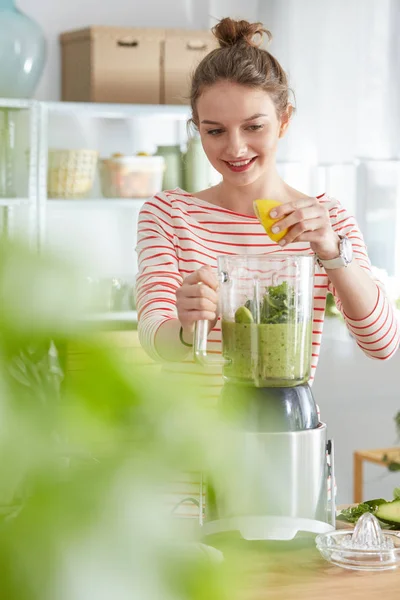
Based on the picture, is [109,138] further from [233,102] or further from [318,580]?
[318,580]

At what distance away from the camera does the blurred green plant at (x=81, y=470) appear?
0.71 feet

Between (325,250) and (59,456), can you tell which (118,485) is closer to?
(59,456)

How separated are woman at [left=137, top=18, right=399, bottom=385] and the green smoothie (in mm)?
149

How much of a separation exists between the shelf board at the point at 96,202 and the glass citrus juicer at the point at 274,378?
2694 millimetres

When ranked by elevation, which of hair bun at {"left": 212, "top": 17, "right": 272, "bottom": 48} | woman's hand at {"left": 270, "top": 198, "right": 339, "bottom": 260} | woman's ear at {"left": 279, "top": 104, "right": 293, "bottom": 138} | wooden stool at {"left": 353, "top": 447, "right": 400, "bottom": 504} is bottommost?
wooden stool at {"left": 353, "top": 447, "right": 400, "bottom": 504}

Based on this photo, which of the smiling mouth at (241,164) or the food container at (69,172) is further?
the food container at (69,172)

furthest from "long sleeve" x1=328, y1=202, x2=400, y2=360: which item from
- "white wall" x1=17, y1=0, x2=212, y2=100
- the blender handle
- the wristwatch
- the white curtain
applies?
the white curtain

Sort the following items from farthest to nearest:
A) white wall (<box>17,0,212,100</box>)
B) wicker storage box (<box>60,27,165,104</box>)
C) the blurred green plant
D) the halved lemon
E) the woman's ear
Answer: white wall (<box>17,0,212,100</box>) → wicker storage box (<box>60,27,165,104</box>) → the woman's ear → the halved lemon → the blurred green plant

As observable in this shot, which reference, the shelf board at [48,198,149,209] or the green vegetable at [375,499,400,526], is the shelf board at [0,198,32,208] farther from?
the green vegetable at [375,499,400,526]

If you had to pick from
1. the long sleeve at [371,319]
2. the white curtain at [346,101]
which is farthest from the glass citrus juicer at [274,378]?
the white curtain at [346,101]

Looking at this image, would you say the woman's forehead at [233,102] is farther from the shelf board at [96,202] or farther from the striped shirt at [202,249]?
the shelf board at [96,202]

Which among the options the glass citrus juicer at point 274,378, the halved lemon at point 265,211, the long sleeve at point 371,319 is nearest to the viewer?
the glass citrus juicer at point 274,378

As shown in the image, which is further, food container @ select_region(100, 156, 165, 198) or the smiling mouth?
food container @ select_region(100, 156, 165, 198)

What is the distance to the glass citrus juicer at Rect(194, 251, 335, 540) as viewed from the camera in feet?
3.88
